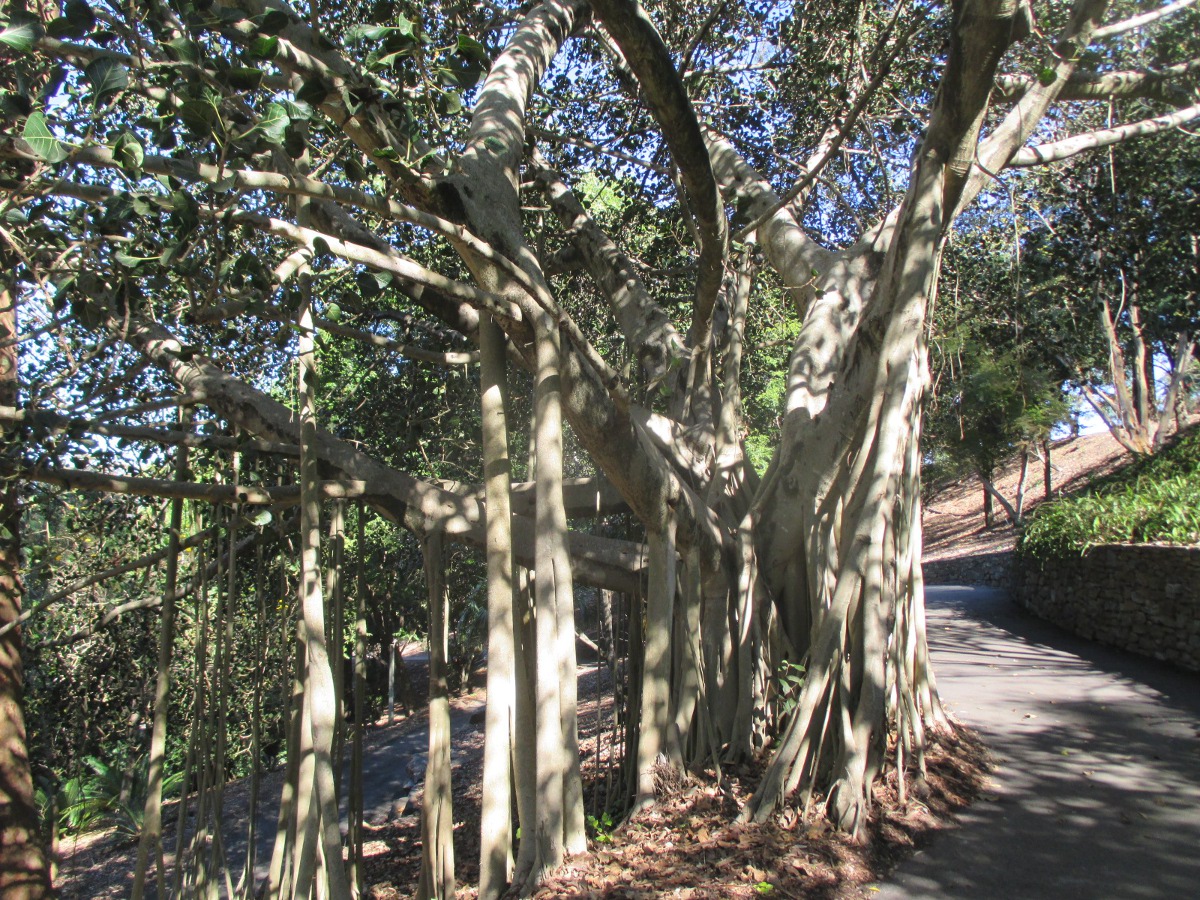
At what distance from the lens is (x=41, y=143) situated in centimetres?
210

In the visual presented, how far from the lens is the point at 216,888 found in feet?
15.1

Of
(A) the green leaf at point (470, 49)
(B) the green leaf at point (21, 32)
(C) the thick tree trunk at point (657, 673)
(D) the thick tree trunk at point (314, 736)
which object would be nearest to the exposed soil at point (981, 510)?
(C) the thick tree trunk at point (657, 673)

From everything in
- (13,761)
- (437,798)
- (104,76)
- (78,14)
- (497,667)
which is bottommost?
(437,798)

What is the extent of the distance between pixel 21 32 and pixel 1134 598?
975cm

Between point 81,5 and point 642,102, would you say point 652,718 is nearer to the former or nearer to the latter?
point 81,5

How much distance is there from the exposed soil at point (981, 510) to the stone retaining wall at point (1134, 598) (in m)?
7.68

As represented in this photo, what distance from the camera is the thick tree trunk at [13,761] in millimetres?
4621

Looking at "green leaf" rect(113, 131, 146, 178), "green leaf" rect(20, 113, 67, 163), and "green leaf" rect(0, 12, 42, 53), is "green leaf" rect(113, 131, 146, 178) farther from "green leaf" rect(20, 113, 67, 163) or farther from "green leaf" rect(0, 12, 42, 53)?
"green leaf" rect(0, 12, 42, 53)

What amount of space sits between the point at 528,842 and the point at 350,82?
10.2 ft

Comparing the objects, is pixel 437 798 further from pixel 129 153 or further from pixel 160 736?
pixel 129 153

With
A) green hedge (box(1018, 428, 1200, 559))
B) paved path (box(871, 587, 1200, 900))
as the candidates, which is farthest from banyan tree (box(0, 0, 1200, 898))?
green hedge (box(1018, 428, 1200, 559))

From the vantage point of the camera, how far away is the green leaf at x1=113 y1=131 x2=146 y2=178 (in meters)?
2.20

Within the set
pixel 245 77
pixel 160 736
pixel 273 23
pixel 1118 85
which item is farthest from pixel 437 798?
pixel 1118 85

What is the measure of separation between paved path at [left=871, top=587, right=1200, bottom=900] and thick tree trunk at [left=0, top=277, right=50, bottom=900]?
453 centimetres
